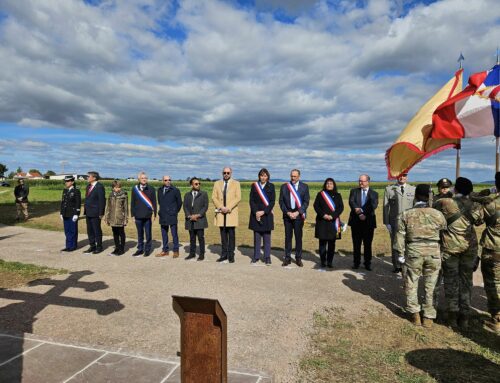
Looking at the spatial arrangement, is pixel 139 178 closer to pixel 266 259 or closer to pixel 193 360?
pixel 266 259

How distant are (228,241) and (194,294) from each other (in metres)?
2.63

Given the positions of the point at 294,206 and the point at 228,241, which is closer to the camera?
the point at 294,206

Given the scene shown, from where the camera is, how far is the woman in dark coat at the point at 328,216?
788 centimetres

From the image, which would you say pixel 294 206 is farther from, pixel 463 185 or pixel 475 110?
pixel 475 110

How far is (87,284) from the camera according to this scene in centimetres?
654

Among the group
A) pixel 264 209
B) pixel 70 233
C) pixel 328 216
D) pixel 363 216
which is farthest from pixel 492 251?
pixel 70 233

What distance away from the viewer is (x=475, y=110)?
5.49 meters

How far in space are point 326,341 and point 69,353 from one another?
9.44 ft

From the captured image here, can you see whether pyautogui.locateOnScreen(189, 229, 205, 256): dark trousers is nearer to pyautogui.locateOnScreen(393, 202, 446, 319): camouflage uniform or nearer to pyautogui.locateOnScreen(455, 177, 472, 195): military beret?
pyautogui.locateOnScreen(393, 202, 446, 319): camouflage uniform

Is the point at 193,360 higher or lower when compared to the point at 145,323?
higher

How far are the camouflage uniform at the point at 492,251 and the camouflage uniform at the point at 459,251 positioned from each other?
11cm

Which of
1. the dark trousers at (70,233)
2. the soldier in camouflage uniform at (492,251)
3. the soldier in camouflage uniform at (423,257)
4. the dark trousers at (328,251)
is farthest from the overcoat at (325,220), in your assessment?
the dark trousers at (70,233)

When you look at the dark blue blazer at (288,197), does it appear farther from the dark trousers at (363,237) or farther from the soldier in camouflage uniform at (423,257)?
the soldier in camouflage uniform at (423,257)

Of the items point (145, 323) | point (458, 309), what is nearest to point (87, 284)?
point (145, 323)
